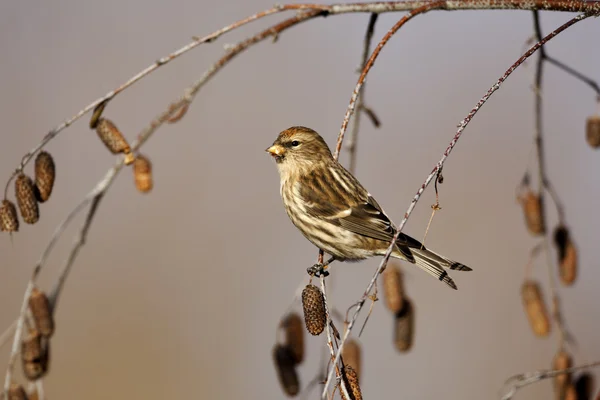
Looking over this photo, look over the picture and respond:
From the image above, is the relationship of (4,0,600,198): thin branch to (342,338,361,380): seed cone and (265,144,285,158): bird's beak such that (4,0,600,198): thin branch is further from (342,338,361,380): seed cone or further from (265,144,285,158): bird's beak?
(342,338,361,380): seed cone

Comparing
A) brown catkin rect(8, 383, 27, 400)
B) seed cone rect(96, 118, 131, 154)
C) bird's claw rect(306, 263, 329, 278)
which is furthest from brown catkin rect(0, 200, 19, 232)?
bird's claw rect(306, 263, 329, 278)

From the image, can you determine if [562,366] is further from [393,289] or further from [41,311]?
[41,311]

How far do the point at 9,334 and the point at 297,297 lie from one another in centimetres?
88

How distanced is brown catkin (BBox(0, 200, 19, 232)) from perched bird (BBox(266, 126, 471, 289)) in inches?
42.1

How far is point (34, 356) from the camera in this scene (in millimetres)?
2346

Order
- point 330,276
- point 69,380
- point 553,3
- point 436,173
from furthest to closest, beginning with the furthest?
point 69,380 < point 330,276 < point 553,3 < point 436,173

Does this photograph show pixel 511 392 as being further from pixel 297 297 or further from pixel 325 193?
pixel 325 193

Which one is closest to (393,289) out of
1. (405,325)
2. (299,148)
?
(405,325)

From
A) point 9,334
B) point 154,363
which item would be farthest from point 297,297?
point 154,363

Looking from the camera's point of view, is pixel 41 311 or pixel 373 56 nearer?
pixel 373 56

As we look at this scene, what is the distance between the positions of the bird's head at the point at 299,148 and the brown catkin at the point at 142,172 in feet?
2.65

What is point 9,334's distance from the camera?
2.38m

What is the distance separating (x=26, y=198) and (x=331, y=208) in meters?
1.17

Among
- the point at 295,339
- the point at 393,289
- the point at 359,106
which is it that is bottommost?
the point at 295,339
